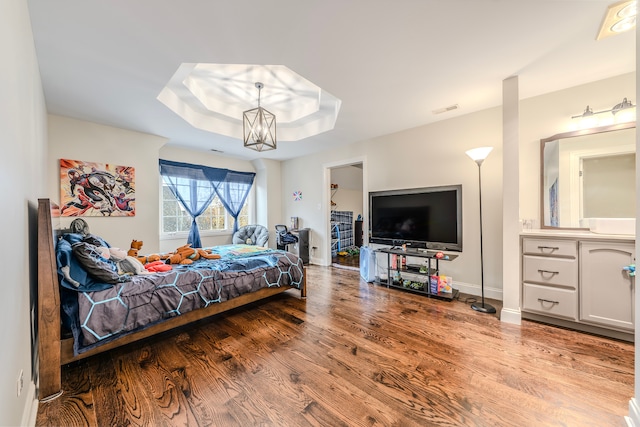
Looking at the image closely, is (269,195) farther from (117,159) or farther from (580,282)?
(580,282)

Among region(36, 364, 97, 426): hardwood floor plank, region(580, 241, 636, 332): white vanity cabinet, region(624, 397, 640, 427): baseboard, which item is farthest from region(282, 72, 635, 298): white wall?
region(36, 364, 97, 426): hardwood floor plank

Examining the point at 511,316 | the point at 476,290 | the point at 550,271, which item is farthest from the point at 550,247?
the point at 476,290

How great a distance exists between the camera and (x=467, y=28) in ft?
5.57

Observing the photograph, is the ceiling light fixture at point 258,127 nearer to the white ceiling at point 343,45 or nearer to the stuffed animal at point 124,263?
the white ceiling at point 343,45

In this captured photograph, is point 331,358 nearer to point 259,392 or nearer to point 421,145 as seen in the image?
point 259,392

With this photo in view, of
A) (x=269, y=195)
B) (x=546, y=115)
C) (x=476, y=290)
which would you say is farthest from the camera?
(x=269, y=195)

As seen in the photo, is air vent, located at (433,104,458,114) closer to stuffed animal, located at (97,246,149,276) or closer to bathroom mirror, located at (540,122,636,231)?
bathroom mirror, located at (540,122,636,231)

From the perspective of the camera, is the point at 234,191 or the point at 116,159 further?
the point at 234,191

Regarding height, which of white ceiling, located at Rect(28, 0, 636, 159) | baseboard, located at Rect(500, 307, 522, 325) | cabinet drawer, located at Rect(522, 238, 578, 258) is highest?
white ceiling, located at Rect(28, 0, 636, 159)

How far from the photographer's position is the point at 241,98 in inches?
128

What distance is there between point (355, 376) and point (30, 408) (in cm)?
186

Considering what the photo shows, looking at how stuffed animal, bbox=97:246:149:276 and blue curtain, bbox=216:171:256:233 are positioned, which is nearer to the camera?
stuffed animal, bbox=97:246:149:276

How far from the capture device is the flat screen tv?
307 cm

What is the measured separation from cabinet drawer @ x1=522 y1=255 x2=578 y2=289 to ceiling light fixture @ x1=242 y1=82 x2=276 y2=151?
3082 millimetres
